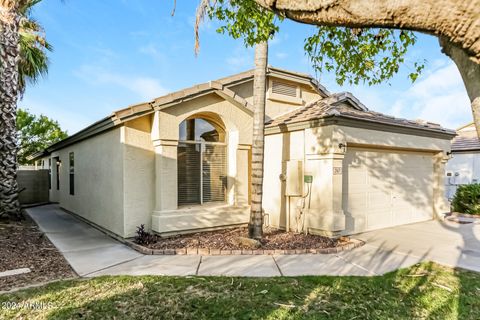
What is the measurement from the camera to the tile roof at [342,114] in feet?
26.7

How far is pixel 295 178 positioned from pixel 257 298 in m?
4.70

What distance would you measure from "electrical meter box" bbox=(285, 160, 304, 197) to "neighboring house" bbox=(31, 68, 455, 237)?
30mm

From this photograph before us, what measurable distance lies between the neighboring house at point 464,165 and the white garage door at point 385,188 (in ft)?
30.3

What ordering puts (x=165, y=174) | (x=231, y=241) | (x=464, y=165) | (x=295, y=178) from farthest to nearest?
1. (x=464, y=165)
2. (x=295, y=178)
3. (x=165, y=174)
4. (x=231, y=241)

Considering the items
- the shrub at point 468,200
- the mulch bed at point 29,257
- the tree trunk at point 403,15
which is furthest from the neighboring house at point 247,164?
the tree trunk at point 403,15

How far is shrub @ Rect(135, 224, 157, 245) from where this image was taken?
Answer: 290 inches

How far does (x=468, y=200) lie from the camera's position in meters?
12.4

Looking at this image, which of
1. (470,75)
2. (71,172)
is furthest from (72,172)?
(470,75)

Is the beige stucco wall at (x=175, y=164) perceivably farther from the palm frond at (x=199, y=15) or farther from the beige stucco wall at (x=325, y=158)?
the palm frond at (x=199, y=15)

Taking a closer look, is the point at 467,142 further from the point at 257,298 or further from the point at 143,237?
the point at 143,237

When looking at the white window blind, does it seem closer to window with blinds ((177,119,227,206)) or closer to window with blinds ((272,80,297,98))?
window with blinds ((177,119,227,206))

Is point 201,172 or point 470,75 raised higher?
point 470,75

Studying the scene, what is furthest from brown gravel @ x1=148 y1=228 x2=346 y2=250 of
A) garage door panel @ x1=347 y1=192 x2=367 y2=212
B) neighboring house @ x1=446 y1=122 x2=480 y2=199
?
neighboring house @ x1=446 y1=122 x2=480 y2=199

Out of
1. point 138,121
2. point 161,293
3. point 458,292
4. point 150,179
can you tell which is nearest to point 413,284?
point 458,292
